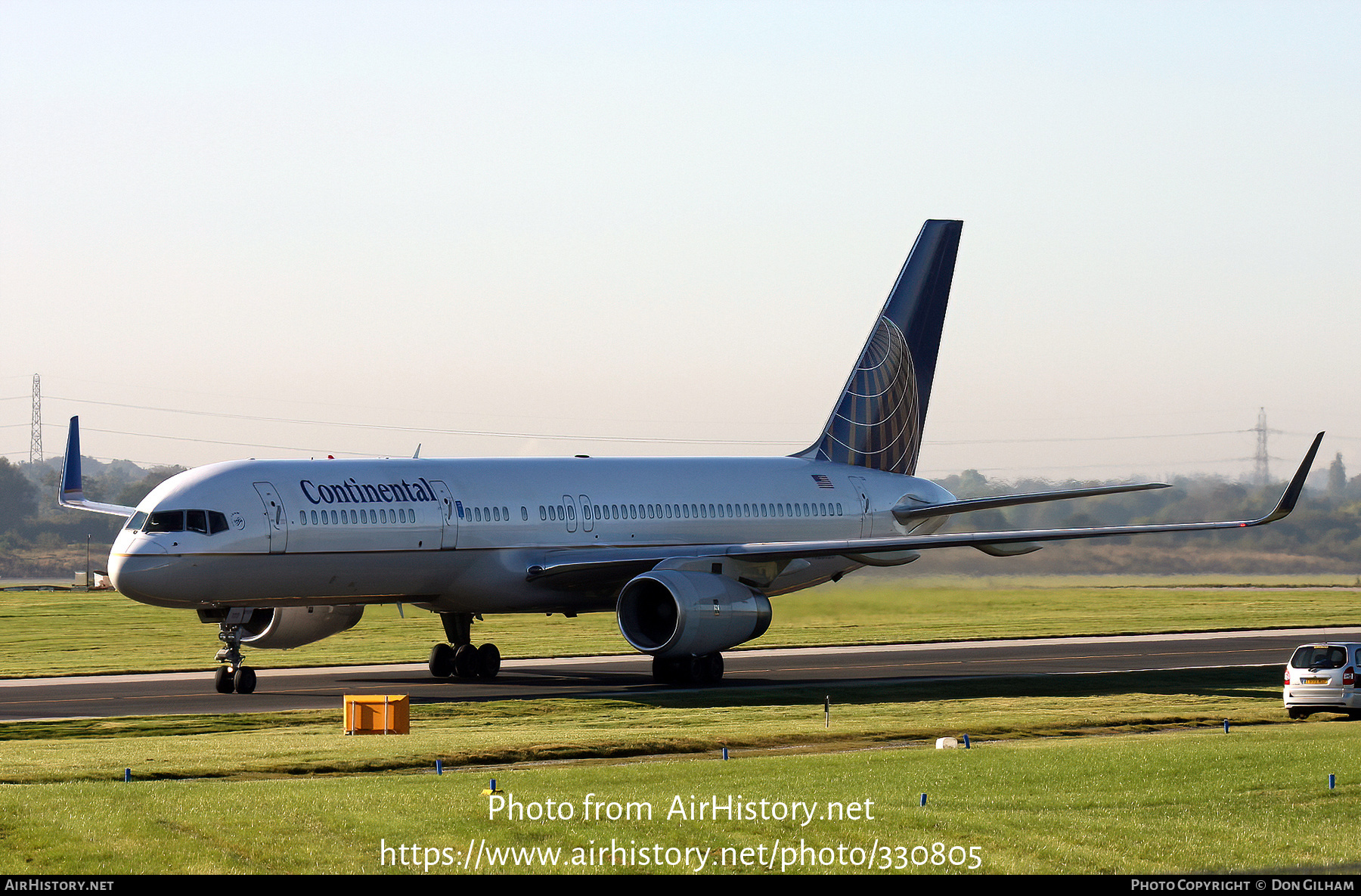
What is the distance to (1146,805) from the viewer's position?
21828 millimetres

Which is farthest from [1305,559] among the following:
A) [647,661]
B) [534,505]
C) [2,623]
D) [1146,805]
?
[1146,805]

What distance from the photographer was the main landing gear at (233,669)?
123 feet

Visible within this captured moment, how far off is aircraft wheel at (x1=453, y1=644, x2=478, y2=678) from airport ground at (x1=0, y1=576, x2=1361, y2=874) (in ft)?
19.9

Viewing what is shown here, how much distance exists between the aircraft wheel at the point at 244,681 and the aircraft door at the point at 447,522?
478 centimetres

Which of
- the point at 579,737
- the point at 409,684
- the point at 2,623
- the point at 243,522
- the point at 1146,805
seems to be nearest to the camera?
the point at 1146,805

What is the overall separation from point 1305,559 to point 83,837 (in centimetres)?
6824

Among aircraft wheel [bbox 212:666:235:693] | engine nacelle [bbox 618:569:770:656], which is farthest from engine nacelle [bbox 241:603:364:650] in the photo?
engine nacelle [bbox 618:569:770:656]

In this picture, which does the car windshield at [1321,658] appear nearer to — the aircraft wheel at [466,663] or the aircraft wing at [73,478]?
the aircraft wheel at [466,663]

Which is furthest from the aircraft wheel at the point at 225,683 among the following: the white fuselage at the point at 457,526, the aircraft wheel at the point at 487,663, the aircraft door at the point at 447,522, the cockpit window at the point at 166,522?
the aircraft wheel at the point at 487,663

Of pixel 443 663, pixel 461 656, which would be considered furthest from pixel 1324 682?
pixel 443 663

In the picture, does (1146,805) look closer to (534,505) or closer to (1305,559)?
(534,505)

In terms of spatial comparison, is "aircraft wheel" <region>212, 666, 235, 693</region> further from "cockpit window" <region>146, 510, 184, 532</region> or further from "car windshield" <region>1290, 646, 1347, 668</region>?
"car windshield" <region>1290, 646, 1347, 668</region>

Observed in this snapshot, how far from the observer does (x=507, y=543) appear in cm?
4006

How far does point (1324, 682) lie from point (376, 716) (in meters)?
17.0
